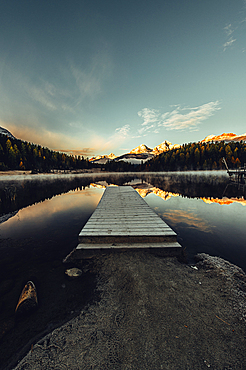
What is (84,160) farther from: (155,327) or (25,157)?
(155,327)

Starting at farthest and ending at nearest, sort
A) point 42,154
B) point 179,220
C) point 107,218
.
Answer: point 42,154, point 179,220, point 107,218

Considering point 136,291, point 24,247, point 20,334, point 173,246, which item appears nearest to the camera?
point 20,334

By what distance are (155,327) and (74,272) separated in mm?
3519

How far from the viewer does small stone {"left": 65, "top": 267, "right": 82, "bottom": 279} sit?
554 cm

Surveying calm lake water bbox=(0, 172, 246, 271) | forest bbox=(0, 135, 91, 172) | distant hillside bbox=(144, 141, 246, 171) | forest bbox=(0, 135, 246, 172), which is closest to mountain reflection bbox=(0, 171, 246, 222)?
calm lake water bbox=(0, 172, 246, 271)

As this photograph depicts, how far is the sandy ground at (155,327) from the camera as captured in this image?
2.68 metres

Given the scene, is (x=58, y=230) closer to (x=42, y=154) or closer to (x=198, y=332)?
(x=198, y=332)

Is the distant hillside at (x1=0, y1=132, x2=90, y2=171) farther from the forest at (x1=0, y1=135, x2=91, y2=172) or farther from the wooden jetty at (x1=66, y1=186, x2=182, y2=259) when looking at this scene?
the wooden jetty at (x1=66, y1=186, x2=182, y2=259)

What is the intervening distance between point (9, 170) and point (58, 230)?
113m

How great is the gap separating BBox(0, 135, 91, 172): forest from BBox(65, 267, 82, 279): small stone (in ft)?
371

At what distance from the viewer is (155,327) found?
10.8ft

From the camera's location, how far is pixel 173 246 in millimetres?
6500

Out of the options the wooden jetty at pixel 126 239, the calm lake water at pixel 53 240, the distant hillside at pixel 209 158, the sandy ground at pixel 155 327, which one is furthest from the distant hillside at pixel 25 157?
the distant hillside at pixel 209 158

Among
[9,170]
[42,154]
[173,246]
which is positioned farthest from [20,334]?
[42,154]
